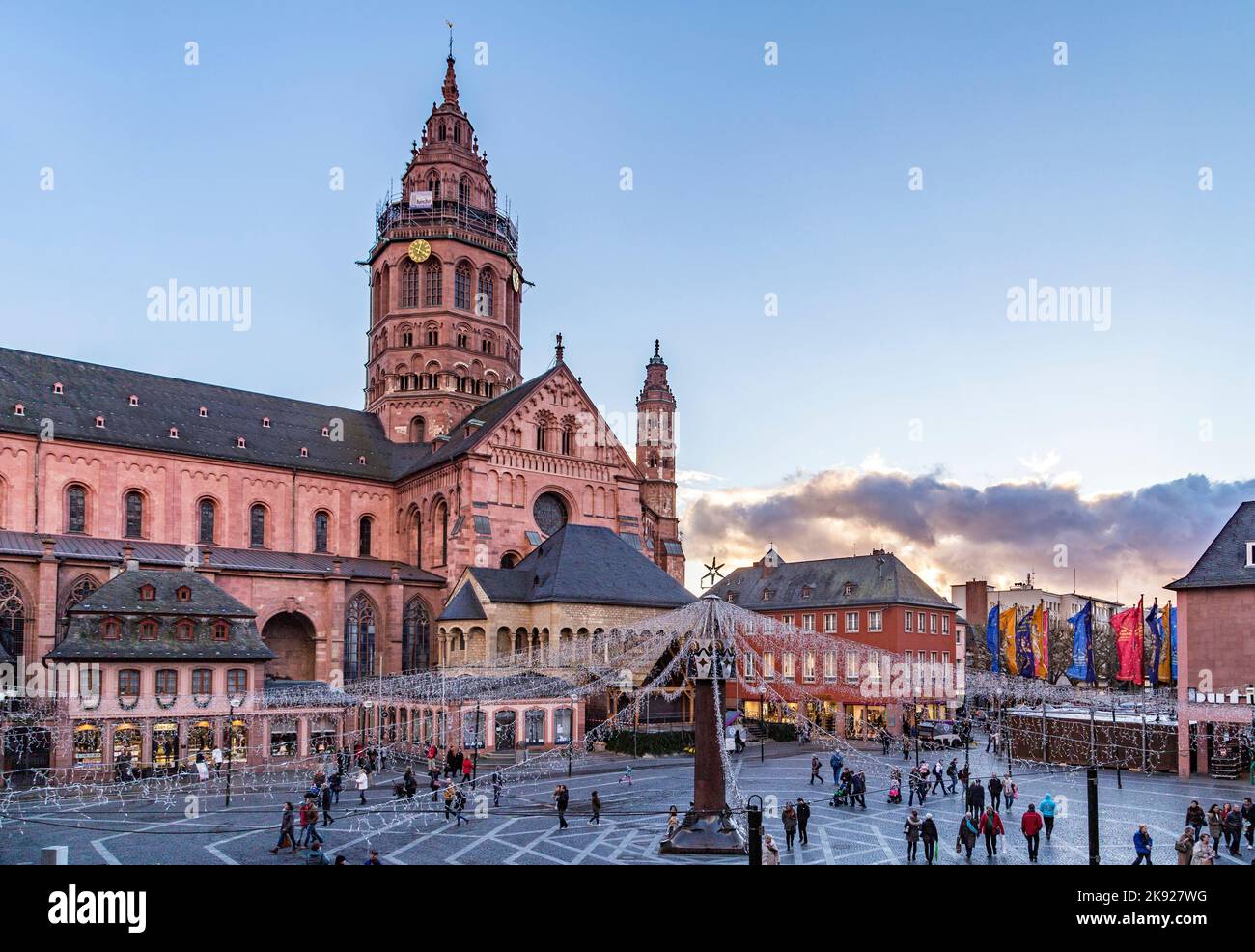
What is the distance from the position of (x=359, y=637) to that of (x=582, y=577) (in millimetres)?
Result: 15200

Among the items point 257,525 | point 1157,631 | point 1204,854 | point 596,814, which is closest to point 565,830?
point 596,814

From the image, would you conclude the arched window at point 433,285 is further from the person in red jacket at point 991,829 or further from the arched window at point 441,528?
the person in red jacket at point 991,829

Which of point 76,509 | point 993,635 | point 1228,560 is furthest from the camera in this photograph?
point 993,635

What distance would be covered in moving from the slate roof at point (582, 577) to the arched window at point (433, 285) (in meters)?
29.4

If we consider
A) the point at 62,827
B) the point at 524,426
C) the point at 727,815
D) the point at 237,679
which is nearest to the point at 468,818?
the point at 727,815

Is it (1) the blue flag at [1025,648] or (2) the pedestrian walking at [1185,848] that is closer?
(2) the pedestrian walking at [1185,848]

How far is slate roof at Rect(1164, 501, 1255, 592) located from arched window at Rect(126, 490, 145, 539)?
180 feet

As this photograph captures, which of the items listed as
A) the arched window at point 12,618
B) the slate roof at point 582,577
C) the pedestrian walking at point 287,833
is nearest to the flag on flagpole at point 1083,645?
the slate roof at point 582,577

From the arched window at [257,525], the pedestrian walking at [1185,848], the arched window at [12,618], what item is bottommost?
the pedestrian walking at [1185,848]

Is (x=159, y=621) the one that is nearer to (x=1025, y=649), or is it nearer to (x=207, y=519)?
(x=207, y=519)

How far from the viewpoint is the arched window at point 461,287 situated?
83562mm

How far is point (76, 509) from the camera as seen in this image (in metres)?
58.7

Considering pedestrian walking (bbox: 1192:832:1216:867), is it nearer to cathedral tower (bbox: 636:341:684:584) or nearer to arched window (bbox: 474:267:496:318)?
cathedral tower (bbox: 636:341:684:584)

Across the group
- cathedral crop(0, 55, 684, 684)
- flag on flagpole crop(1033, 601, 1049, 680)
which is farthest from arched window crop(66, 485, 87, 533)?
flag on flagpole crop(1033, 601, 1049, 680)
